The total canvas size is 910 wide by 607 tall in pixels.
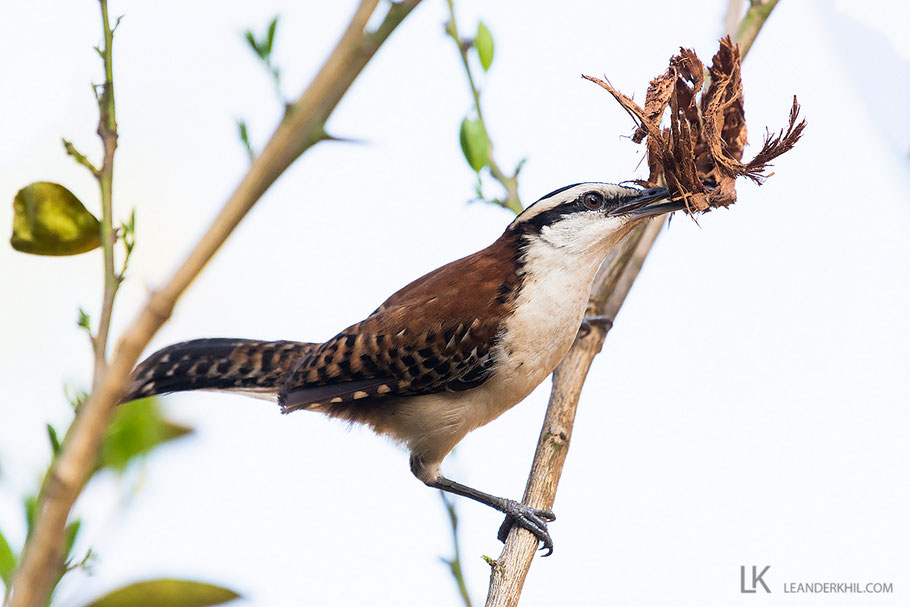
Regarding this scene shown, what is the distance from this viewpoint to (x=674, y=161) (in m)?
1.93

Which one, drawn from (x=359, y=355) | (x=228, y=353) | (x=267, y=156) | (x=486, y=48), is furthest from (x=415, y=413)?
(x=267, y=156)

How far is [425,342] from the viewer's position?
2.41 metres

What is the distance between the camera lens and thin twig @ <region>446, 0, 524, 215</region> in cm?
226

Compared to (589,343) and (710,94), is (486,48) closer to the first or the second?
(710,94)

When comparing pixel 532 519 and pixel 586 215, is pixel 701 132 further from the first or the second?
pixel 532 519

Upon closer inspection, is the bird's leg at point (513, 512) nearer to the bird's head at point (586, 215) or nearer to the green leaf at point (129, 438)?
the bird's head at point (586, 215)

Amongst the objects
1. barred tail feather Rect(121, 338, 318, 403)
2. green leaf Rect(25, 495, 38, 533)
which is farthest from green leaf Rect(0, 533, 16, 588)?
barred tail feather Rect(121, 338, 318, 403)

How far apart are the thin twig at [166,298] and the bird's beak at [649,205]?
5.27 feet

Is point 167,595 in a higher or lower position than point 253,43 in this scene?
lower

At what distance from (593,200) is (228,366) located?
1.32 metres

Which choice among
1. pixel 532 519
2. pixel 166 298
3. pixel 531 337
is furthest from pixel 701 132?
pixel 166 298

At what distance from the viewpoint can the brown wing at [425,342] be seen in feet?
7.82

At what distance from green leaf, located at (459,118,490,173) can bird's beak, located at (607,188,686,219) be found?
39 centimetres

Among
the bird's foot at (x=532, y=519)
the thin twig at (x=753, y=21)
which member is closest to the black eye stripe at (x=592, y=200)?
the thin twig at (x=753, y=21)
